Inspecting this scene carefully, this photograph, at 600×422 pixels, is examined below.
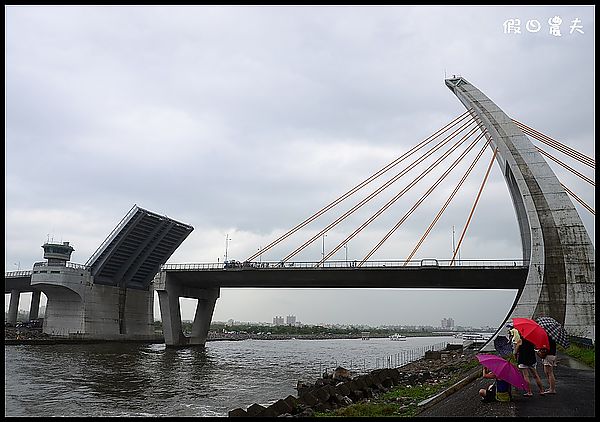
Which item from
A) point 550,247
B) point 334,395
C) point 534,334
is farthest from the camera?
point 550,247

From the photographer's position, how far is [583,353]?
74.5 feet

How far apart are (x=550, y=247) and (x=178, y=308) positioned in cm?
4217

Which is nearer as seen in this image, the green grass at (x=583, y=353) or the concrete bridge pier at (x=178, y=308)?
the green grass at (x=583, y=353)

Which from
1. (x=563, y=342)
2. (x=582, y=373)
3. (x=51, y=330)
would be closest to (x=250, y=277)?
(x=51, y=330)

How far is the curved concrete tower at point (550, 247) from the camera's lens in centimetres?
3347

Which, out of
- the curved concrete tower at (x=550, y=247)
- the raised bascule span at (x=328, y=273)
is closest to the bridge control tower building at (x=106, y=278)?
the raised bascule span at (x=328, y=273)

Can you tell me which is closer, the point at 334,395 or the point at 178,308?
the point at 334,395

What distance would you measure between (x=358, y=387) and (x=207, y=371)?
19.0 metres

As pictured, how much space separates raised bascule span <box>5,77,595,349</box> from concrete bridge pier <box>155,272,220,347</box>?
0.13 meters

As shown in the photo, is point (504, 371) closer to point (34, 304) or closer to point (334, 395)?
point (334, 395)

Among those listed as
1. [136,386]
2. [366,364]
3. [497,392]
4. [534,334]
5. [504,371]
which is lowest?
[366,364]

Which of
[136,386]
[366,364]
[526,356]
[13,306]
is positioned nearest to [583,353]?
[526,356]

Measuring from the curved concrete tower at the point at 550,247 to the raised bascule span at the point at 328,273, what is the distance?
0.21ft

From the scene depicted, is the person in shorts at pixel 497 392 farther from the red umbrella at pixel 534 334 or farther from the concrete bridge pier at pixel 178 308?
the concrete bridge pier at pixel 178 308
